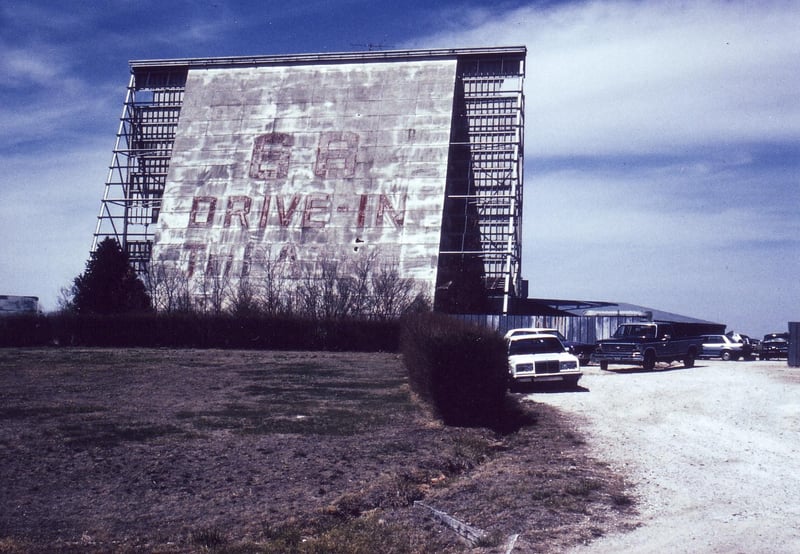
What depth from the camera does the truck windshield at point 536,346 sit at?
2322cm

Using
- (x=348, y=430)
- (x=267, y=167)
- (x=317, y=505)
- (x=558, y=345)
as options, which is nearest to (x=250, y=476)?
(x=317, y=505)

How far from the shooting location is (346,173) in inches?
2244

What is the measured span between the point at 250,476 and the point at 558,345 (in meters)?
15.1

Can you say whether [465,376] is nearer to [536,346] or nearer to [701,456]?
[701,456]

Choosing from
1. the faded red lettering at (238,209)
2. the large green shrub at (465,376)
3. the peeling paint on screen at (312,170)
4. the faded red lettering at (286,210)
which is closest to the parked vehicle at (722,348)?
the peeling paint on screen at (312,170)

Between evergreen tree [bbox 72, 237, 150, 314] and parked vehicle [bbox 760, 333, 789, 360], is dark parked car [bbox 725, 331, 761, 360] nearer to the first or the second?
parked vehicle [bbox 760, 333, 789, 360]

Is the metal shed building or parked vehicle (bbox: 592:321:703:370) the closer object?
parked vehicle (bbox: 592:321:703:370)

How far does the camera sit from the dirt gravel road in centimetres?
755

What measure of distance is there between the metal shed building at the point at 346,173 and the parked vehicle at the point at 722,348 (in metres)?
15.4

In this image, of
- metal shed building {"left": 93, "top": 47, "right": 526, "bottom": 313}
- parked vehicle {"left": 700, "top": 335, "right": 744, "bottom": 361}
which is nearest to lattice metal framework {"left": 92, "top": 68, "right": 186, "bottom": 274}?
metal shed building {"left": 93, "top": 47, "right": 526, "bottom": 313}

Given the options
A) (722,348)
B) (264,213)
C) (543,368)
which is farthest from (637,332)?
(264,213)

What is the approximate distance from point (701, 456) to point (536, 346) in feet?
37.9

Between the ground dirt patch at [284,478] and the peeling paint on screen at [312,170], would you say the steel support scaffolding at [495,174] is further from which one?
the ground dirt patch at [284,478]

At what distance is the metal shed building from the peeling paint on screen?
10 centimetres
